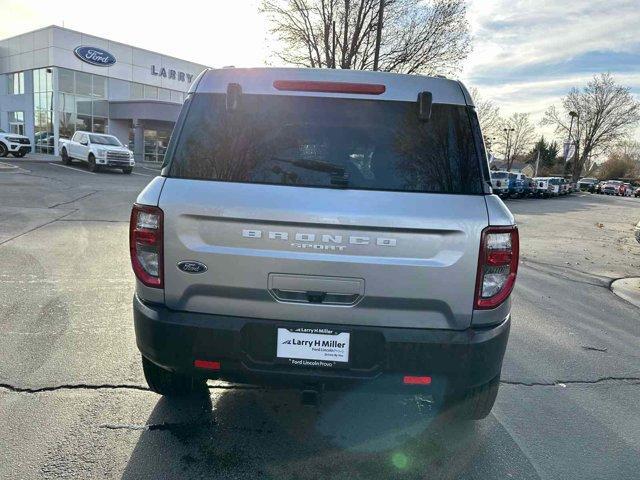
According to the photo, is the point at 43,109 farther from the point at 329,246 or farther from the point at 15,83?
the point at 329,246

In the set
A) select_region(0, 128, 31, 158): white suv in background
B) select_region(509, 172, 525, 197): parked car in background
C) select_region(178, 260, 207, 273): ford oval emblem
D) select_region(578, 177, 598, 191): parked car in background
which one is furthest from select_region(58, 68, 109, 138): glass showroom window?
select_region(578, 177, 598, 191): parked car in background

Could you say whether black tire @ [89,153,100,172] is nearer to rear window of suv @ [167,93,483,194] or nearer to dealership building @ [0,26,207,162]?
dealership building @ [0,26,207,162]

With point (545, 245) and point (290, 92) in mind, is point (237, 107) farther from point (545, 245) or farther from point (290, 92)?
point (545, 245)

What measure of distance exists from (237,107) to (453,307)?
5.12 ft

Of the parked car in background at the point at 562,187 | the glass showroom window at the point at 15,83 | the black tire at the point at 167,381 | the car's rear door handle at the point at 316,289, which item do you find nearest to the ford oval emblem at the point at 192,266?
the car's rear door handle at the point at 316,289

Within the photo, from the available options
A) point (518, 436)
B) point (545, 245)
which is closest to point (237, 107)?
point (518, 436)

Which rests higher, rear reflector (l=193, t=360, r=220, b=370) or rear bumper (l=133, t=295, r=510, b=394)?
rear bumper (l=133, t=295, r=510, b=394)

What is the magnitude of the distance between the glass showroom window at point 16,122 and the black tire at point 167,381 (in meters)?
40.1

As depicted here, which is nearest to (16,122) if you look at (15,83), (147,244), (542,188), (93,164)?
(15,83)

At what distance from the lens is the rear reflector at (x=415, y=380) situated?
242cm

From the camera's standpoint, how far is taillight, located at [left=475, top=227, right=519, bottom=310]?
236 centimetres

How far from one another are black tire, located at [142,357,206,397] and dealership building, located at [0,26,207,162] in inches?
1377

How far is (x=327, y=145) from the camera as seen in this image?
A: 256cm

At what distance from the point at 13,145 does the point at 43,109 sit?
6.60 m
